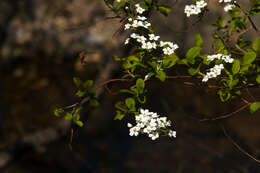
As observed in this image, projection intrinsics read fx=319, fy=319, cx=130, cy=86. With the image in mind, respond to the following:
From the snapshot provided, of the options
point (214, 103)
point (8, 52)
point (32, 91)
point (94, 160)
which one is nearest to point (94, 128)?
point (94, 160)

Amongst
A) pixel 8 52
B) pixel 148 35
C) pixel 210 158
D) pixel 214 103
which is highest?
pixel 148 35

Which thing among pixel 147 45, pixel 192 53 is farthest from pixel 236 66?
pixel 147 45

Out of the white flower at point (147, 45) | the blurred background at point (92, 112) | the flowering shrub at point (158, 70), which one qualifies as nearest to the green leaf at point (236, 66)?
the flowering shrub at point (158, 70)

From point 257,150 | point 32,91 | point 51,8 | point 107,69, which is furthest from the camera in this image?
point 51,8

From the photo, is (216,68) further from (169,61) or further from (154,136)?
(154,136)

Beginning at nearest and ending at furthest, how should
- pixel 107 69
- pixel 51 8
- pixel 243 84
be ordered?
pixel 243 84
pixel 107 69
pixel 51 8

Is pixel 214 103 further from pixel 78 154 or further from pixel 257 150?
pixel 78 154

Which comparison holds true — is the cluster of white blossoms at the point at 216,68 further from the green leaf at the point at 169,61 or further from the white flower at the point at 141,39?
the white flower at the point at 141,39

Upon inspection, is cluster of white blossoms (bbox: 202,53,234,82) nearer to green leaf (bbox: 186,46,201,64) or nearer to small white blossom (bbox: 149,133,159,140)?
green leaf (bbox: 186,46,201,64)

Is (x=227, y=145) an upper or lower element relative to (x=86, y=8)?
lower
